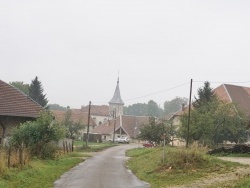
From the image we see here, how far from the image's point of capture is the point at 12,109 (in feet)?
102

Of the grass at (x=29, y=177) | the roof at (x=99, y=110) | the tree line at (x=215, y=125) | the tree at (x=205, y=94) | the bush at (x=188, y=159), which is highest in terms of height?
the roof at (x=99, y=110)

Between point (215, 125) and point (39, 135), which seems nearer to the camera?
point (39, 135)

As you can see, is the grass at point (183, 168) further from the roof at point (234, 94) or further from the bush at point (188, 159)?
the roof at point (234, 94)

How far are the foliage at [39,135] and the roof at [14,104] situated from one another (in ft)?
12.3

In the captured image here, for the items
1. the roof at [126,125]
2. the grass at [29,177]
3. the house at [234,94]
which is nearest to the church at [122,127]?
the roof at [126,125]

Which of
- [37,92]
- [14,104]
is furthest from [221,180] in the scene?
[37,92]

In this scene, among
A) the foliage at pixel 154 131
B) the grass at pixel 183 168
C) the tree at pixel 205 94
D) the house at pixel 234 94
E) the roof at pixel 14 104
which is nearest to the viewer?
the grass at pixel 183 168

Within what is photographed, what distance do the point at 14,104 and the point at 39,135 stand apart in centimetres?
641

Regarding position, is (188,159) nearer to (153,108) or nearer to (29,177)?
(29,177)

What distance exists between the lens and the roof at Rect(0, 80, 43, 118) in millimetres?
30750

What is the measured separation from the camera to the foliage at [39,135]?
87.0ft

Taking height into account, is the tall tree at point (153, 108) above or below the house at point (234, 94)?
above

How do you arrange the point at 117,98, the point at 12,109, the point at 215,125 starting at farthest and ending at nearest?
the point at 117,98
the point at 215,125
the point at 12,109

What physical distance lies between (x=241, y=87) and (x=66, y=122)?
35.3 m
